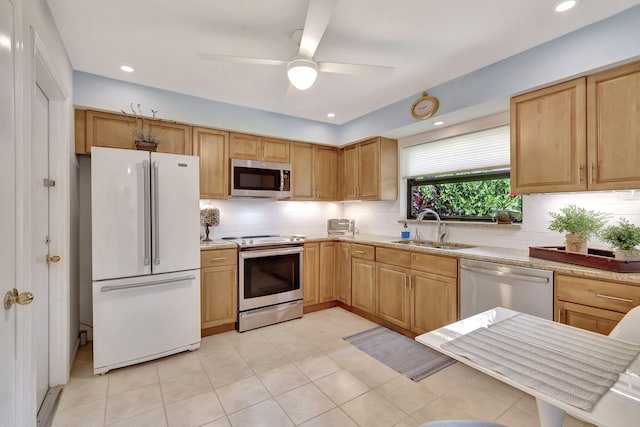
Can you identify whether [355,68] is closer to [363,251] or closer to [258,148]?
[258,148]

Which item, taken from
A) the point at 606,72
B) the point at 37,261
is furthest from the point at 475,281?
the point at 37,261

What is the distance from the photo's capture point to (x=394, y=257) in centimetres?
315

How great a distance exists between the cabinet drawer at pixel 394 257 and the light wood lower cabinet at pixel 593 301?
4.12ft

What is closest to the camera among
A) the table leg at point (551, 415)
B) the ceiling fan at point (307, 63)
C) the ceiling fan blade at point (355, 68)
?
the table leg at point (551, 415)

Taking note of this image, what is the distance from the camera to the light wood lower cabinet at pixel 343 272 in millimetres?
3740

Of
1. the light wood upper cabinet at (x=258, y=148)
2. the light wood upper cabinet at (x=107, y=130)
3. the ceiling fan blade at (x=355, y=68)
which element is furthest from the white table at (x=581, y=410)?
the light wood upper cabinet at (x=107, y=130)

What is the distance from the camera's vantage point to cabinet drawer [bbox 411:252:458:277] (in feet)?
8.53

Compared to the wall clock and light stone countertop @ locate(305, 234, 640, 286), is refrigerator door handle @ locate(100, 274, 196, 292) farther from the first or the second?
the wall clock

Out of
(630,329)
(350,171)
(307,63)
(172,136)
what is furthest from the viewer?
(350,171)

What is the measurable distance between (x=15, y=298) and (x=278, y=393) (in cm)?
162

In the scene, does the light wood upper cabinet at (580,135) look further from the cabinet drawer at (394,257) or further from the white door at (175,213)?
the white door at (175,213)

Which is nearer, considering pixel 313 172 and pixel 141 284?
pixel 141 284

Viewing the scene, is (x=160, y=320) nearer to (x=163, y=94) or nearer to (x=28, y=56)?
(x=28, y=56)

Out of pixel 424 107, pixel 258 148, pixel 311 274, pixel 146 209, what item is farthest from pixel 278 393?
pixel 424 107
